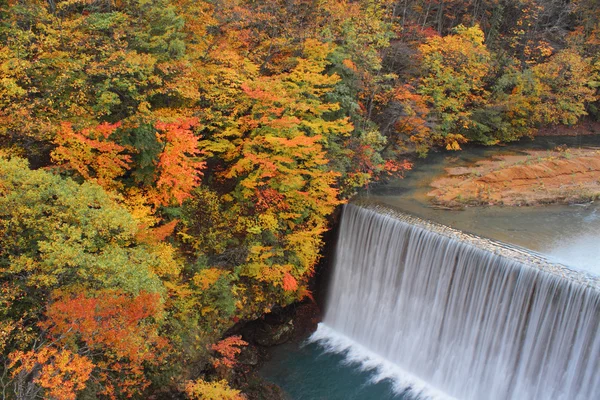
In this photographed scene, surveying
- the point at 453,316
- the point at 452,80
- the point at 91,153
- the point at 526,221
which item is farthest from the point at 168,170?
the point at 452,80

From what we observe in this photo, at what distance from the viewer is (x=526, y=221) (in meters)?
16.9

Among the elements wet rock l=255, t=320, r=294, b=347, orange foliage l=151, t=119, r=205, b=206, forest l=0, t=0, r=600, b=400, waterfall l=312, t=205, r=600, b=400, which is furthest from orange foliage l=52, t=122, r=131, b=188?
waterfall l=312, t=205, r=600, b=400

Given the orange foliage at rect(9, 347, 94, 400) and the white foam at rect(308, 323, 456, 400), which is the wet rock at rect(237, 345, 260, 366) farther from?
the orange foliage at rect(9, 347, 94, 400)

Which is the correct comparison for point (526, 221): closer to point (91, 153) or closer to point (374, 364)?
point (374, 364)

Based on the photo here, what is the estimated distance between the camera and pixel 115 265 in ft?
29.2

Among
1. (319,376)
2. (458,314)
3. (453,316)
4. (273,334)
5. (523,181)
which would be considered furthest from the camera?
(523,181)

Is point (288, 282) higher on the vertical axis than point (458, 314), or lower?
lower

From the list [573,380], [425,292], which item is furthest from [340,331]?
[573,380]

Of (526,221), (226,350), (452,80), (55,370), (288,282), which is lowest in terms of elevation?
(226,350)

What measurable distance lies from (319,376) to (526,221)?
9.58m

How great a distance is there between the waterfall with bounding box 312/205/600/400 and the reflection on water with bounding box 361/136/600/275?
130 centimetres

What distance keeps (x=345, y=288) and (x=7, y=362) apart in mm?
11754

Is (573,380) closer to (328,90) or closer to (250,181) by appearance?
(250,181)

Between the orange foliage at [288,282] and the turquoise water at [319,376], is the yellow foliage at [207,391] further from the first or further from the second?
the orange foliage at [288,282]
